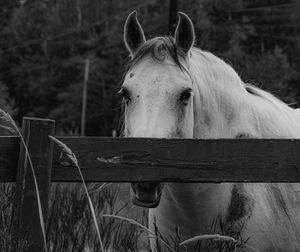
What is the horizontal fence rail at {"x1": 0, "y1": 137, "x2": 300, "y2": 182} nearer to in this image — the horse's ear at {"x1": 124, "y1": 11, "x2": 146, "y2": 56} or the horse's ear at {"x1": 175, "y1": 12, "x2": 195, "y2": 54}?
the horse's ear at {"x1": 175, "y1": 12, "x2": 195, "y2": 54}

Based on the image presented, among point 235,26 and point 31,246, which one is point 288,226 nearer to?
point 31,246

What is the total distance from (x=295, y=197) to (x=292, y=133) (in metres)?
0.51

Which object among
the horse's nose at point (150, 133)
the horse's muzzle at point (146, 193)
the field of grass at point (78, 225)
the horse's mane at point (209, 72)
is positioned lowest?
the field of grass at point (78, 225)

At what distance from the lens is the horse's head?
339cm

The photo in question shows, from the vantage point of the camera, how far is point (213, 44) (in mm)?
35125

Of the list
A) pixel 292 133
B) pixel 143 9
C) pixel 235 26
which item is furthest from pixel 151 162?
pixel 143 9

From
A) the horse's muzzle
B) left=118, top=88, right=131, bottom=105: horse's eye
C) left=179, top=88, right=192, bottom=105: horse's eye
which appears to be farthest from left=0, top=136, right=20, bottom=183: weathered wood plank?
left=179, top=88, right=192, bottom=105: horse's eye

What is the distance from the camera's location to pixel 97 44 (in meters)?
40.0

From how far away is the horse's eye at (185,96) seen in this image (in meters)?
3.62

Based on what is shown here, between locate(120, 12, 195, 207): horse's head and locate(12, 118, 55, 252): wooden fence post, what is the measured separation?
531 mm

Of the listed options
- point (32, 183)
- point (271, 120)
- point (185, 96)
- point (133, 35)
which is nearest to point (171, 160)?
point (32, 183)

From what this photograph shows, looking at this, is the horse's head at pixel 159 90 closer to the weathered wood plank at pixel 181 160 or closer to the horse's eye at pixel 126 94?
the horse's eye at pixel 126 94

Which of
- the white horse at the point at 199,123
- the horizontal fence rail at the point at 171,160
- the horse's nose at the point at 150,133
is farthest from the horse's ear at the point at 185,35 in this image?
the horizontal fence rail at the point at 171,160

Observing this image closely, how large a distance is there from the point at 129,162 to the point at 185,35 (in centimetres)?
131
